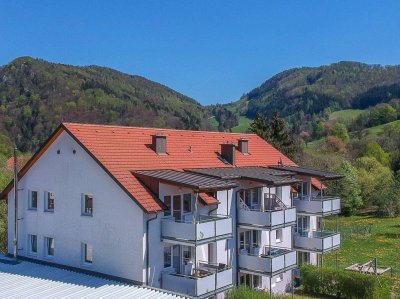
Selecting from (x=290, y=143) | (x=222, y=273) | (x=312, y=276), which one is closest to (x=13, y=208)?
(x=222, y=273)

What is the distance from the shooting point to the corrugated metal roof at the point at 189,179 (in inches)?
844

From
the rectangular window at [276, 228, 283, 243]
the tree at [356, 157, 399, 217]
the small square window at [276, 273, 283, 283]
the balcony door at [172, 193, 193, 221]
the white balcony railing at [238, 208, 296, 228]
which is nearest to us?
the balcony door at [172, 193, 193, 221]

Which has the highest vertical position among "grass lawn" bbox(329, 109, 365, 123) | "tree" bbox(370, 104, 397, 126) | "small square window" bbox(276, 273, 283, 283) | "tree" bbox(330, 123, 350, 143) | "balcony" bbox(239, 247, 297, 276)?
"grass lawn" bbox(329, 109, 365, 123)

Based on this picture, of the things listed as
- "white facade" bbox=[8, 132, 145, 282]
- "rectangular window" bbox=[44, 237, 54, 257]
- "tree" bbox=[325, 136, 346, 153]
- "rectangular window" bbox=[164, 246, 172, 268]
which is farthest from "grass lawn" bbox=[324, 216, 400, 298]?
"tree" bbox=[325, 136, 346, 153]

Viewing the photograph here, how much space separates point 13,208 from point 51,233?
3183 millimetres

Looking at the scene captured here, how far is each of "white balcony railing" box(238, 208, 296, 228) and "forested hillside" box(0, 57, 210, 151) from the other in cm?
7371

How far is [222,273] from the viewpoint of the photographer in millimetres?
22406

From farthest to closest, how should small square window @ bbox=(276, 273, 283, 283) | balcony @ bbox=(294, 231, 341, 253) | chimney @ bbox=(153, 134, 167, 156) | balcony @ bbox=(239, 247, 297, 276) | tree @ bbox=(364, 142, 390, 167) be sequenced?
tree @ bbox=(364, 142, 390, 167)
balcony @ bbox=(294, 231, 341, 253)
small square window @ bbox=(276, 273, 283, 283)
chimney @ bbox=(153, 134, 167, 156)
balcony @ bbox=(239, 247, 297, 276)

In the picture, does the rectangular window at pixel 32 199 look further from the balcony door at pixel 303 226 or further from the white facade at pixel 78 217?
the balcony door at pixel 303 226

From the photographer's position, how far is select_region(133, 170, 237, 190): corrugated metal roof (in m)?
21.4

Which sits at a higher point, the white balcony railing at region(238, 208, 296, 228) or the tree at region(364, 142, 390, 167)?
the tree at region(364, 142, 390, 167)

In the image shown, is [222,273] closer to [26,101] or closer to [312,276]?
[312,276]

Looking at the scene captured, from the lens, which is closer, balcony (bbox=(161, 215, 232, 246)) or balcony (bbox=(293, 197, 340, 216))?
balcony (bbox=(161, 215, 232, 246))

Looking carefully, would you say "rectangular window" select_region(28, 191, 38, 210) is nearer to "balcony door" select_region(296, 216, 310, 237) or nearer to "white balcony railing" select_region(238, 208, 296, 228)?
"white balcony railing" select_region(238, 208, 296, 228)
